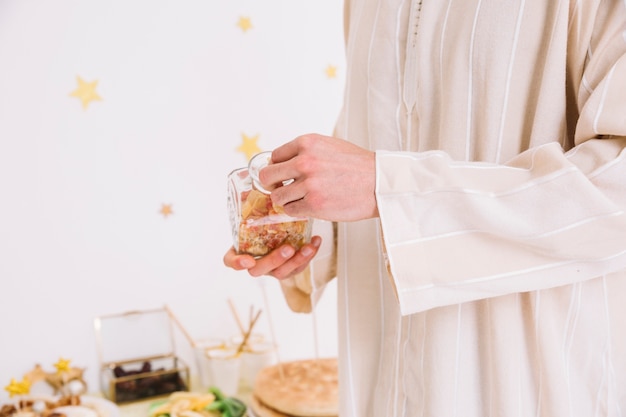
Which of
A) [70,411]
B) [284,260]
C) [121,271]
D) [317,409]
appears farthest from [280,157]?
[121,271]

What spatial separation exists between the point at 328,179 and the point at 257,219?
149 millimetres

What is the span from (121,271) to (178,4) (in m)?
0.69

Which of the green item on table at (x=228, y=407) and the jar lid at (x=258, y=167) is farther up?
the jar lid at (x=258, y=167)

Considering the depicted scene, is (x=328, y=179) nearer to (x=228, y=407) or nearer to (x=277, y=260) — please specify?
(x=277, y=260)

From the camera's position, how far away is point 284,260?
0.67 m

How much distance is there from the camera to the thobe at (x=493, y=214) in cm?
51

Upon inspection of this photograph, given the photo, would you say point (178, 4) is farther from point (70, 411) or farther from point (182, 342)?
point (70, 411)

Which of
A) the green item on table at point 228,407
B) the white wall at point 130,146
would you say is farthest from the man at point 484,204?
the white wall at point 130,146

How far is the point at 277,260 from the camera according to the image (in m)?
0.66

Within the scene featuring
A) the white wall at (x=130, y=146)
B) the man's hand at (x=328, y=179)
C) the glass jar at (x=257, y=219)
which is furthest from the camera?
the white wall at (x=130, y=146)

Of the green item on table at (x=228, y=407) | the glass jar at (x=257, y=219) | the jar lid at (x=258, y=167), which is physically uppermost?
the jar lid at (x=258, y=167)

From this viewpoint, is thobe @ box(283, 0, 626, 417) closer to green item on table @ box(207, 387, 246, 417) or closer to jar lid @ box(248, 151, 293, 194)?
jar lid @ box(248, 151, 293, 194)

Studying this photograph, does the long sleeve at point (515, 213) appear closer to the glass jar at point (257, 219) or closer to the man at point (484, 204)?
the man at point (484, 204)

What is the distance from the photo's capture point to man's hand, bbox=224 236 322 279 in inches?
25.7
